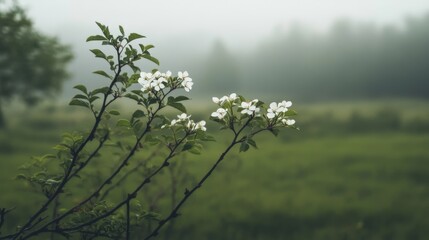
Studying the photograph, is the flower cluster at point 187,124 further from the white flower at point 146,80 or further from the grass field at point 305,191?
the grass field at point 305,191

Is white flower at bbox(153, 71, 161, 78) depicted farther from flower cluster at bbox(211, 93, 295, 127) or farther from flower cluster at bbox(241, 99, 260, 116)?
flower cluster at bbox(241, 99, 260, 116)

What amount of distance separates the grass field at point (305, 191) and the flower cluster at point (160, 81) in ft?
10.5

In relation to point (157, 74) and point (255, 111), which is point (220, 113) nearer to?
point (255, 111)

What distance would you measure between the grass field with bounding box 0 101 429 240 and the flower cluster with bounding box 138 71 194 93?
10.5ft

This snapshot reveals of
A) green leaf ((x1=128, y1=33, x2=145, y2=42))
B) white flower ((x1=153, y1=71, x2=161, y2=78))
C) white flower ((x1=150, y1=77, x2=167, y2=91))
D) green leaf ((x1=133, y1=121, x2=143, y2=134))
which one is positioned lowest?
green leaf ((x1=133, y1=121, x2=143, y2=134))

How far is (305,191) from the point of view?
10.1m

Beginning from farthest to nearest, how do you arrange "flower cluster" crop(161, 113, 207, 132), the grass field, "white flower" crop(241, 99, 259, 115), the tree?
the tree
the grass field
"flower cluster" crop(161, 113, 207, 132)
"white flower" crop(241, 99, 259, 115)

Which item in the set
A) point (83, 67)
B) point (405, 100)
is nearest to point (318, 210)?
point (405, 100)

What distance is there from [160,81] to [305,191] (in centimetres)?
816

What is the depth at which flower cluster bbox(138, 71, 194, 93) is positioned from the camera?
8.44ft

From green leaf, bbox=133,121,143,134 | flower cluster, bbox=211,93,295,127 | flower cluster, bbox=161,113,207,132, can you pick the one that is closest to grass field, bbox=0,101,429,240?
green leaf, bbox=133,121,143,134

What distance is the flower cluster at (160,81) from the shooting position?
257 centimetres

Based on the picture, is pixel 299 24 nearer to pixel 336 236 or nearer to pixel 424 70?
pixel 424 70

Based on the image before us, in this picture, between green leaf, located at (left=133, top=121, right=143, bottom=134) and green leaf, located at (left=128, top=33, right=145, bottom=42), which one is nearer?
green leaf, located at (left=128, top=33, right=145, bottom=42)
